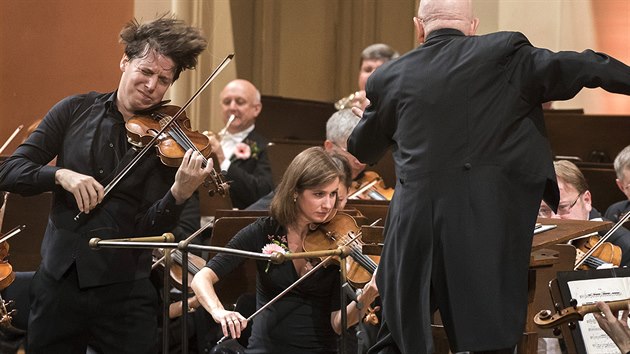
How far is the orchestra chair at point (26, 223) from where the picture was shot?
14.6 ft

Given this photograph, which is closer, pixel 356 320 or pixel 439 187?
pixel 439 187

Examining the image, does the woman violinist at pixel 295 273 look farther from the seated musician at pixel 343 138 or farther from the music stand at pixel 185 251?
the seated musician at pixel 343 138

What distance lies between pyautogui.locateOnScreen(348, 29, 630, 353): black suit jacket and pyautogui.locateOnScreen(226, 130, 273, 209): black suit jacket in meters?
2.75

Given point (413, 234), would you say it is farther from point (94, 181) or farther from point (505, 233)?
point (94, 181)

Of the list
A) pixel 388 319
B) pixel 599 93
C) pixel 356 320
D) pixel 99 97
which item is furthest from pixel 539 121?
pixel 599 93

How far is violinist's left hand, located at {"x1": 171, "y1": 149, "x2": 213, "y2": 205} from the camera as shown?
330 centimetres

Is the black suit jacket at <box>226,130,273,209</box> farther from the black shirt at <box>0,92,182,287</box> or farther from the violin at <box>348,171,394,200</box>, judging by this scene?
the black shirt at <box>0,92,182,287</box>

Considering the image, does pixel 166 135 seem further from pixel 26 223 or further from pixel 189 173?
pixel 26 223

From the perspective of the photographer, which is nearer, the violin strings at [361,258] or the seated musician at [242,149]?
the violin strings at [361,258]

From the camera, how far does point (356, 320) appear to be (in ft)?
12.2

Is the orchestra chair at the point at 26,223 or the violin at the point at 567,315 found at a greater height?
the violin at the point at 567,315

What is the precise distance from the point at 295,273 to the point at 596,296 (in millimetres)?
1069

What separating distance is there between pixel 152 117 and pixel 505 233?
4.22 ft

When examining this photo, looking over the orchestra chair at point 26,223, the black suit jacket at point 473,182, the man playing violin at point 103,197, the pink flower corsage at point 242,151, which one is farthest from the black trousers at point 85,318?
the pink flower corsage at point 242,151
